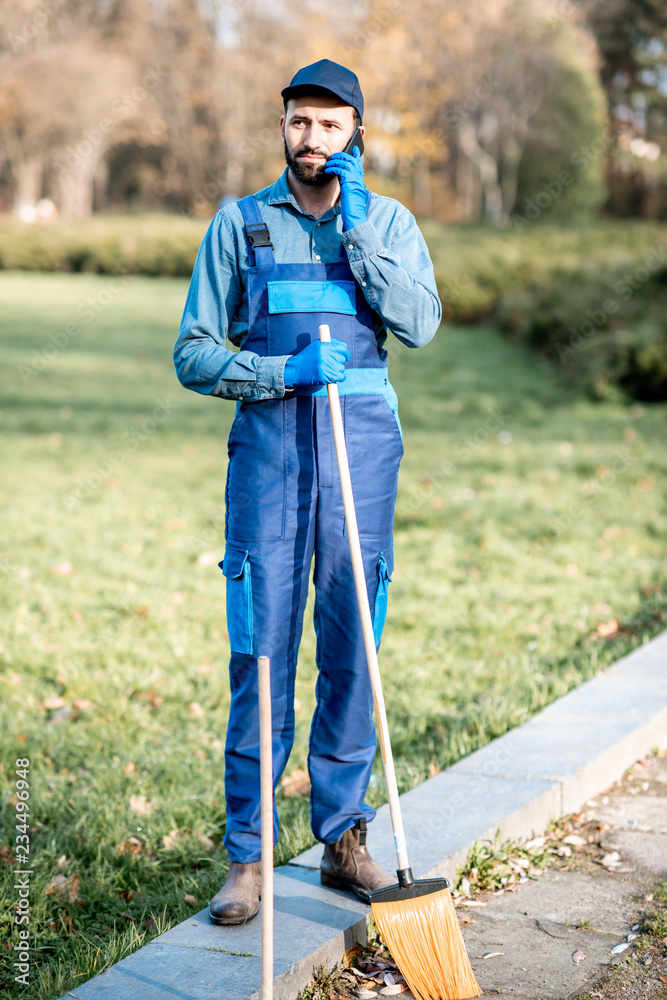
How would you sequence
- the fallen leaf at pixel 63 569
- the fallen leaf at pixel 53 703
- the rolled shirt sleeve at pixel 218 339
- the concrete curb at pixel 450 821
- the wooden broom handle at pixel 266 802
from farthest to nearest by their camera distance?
the fallen leaf at pixel 63 569, the fallen leaf at pixel 53 703, the rolled shirt sleeve at pixel 218 339, the concrete curb at pixel 450 821, the wooden broom handle at pixel 266 802

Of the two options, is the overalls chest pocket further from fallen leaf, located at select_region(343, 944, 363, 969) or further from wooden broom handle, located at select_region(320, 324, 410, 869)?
fallen leaf, located at select_region(343, 944, 363, 969)

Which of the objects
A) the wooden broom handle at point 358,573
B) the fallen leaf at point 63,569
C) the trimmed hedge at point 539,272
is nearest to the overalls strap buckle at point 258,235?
the wooden broom handle at point 358,573

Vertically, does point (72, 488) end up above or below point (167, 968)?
above

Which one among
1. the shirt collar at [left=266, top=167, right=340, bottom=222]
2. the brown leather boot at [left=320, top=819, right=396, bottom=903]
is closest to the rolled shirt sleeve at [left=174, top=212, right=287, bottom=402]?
the shirt collar at [left=266, top=167, right=340, bottom=222]

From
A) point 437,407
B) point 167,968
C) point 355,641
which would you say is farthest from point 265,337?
point 437,407

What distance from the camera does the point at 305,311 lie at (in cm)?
265

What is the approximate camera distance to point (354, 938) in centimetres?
278

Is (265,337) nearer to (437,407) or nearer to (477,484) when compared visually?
(477,484)

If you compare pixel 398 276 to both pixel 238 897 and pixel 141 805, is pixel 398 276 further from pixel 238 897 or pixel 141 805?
pixel 141 805

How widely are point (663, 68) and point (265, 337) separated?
141ft

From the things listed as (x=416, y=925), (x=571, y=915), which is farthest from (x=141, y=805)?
(x=571, y=915)

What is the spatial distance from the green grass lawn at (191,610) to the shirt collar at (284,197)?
1.97 meters

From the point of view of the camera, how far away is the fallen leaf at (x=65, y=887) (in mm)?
3076

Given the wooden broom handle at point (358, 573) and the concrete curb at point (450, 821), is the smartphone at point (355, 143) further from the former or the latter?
the concrete curb at point (450, 821)
